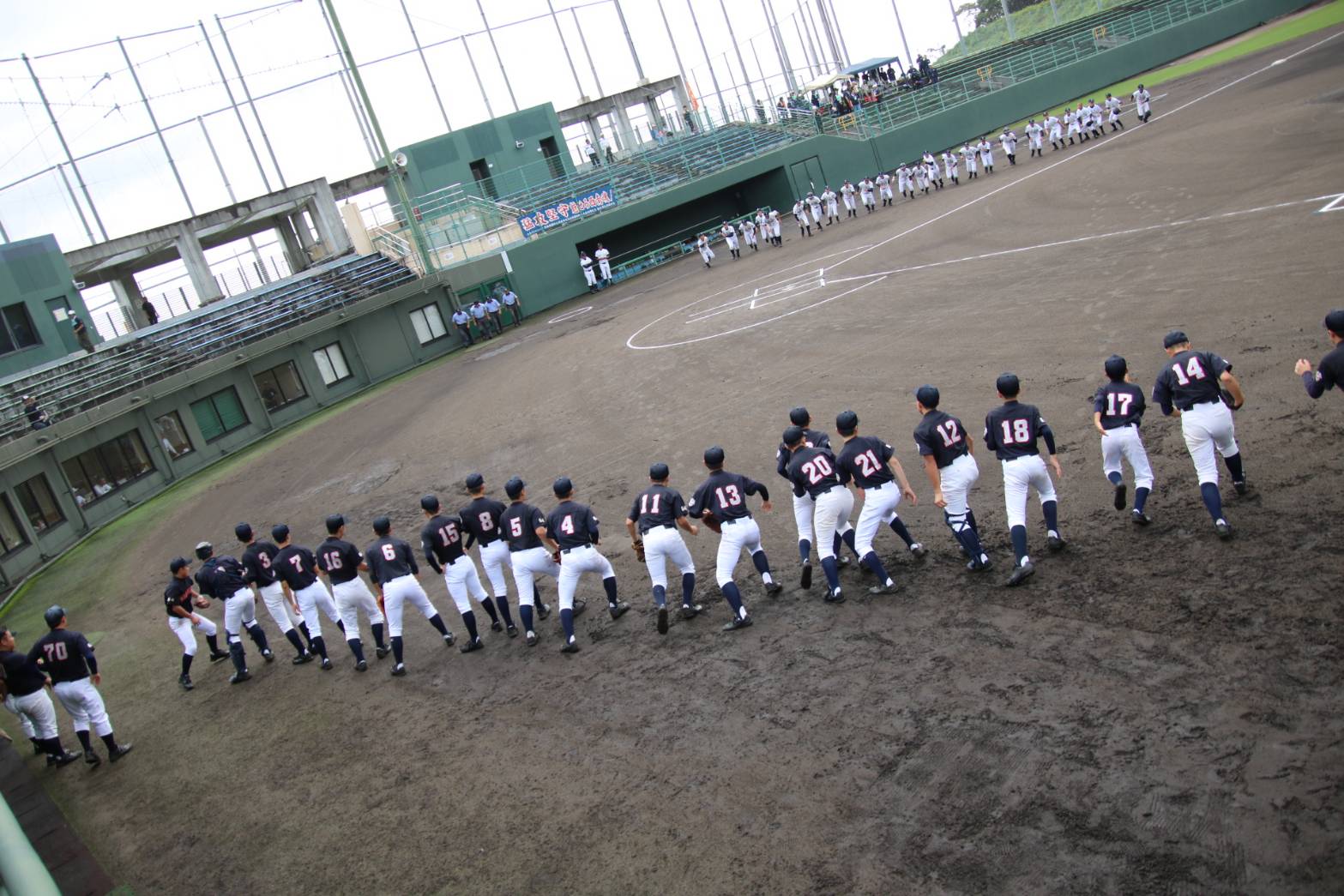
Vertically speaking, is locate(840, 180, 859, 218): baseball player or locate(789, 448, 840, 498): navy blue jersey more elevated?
locate(840, 180, 859, 218): baseball player

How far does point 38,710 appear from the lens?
1067 cm

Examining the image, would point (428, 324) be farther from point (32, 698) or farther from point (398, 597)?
point (398, 597)

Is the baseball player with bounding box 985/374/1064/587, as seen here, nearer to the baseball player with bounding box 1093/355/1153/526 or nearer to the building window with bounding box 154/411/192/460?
the baseball player with bounding box 1093/355/1153/526

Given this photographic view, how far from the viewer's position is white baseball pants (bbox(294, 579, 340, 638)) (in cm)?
1162

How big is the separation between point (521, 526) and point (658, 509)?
175 cm

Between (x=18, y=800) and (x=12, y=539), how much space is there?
14.0 m

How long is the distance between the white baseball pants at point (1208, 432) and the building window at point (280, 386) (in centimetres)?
2833

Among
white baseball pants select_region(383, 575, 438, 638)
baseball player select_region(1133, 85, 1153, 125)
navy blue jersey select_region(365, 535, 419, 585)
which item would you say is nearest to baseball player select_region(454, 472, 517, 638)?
navy blue jersey select_region(365, 535, 419, 585)

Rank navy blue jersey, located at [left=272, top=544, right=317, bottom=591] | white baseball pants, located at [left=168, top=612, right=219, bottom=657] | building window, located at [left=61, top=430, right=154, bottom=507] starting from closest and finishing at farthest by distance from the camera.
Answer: navy blue jersey, located at [left=272, top=544, right=317, bottom=591], white baseball pants, located at [left=168, top=612, right=219, bottom=657], building window, located at [left=61, top=430, right=154, bottom=507]

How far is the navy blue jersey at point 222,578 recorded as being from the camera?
11.8 meters

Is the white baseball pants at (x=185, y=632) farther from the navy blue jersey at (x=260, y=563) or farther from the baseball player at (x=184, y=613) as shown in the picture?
the navy blue jersey at (x=260, y=563)

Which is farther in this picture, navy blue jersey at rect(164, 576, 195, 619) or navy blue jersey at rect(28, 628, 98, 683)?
navy blue jersey at rect(164, 576, 195, 619)

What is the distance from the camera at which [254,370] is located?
98.4 feet

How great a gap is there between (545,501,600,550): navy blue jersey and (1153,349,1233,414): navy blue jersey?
5.82m
